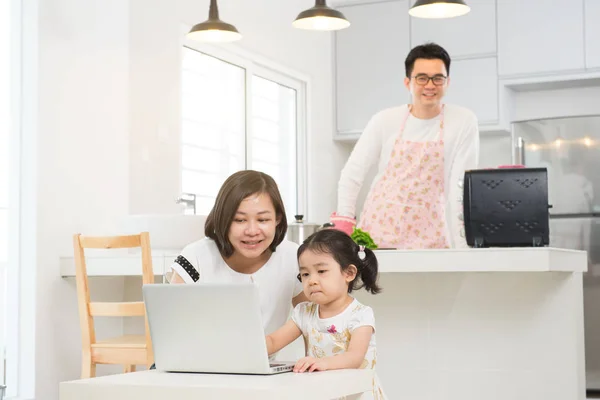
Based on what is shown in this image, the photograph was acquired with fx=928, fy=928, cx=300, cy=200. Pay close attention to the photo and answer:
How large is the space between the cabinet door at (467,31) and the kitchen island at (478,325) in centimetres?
280

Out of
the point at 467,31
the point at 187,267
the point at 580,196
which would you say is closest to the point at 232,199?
the point at 187,267

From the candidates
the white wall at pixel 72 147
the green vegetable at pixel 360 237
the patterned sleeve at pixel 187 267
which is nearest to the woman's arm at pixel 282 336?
the patterned sleeve at pixel 187 267

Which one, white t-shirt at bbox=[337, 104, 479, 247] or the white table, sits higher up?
white t-shirt at bbox=[337, 104, 479, 247]

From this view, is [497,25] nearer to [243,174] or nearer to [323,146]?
[323,146]

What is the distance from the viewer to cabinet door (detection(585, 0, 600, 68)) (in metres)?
5.27

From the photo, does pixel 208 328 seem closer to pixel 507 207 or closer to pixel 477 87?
pixel 507 207

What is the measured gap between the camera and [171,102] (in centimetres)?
434

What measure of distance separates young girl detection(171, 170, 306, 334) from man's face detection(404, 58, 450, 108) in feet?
3.73

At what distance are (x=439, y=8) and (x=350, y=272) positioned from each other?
198 centimetres

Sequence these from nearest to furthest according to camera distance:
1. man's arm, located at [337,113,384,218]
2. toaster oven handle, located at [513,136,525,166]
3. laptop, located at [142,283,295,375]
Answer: laptop, located at [142,283,295,375]
man's arm, located at [337,113,384,218]
toaster oven handle, located at [513,136,525,166]

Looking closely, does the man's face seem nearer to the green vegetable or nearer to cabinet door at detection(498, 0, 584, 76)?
the green vegetable

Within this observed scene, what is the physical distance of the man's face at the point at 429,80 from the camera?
304cm

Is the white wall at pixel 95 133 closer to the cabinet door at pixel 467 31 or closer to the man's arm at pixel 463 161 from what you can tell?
the man's arm at pixel 463 161

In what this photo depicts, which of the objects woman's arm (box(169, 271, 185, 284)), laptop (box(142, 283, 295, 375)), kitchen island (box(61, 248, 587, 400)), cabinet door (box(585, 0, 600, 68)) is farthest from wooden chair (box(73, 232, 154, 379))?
cabinet door (box(585, 0, 600, 68))
